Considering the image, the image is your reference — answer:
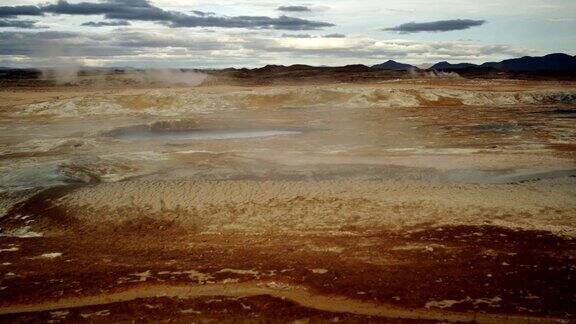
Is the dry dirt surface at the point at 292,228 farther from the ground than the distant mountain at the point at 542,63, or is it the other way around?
the distant mountain at the point at 542,63

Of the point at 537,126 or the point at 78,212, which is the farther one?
the point at 537,126

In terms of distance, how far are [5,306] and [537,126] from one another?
1000 inches

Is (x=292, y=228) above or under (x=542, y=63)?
under

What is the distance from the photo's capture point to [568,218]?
36.0 ft

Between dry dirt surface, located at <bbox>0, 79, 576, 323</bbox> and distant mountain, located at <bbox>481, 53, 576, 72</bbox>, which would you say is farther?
distant mountain, located at <bbox>481, 53, 576, 72</bbox>

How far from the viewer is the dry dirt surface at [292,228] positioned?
757 cm

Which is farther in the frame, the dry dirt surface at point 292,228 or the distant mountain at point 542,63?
the distant mountain at point 542,63

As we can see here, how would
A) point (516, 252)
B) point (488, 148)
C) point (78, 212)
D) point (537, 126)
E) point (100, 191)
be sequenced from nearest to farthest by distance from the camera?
1. point (516, 252)
2. point (78, 212)
3. point (100, 191)
4. point (488, 148)
5. point (537, 126)

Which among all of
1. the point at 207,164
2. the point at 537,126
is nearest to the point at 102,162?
the point at 207,164

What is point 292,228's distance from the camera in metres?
11.0

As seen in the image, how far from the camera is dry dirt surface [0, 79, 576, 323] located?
757 cm

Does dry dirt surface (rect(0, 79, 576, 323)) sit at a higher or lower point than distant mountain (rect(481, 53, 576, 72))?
lower

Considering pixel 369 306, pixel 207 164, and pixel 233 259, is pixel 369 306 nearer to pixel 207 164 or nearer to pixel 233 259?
pixel 233 259

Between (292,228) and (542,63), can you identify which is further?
(542,63)
